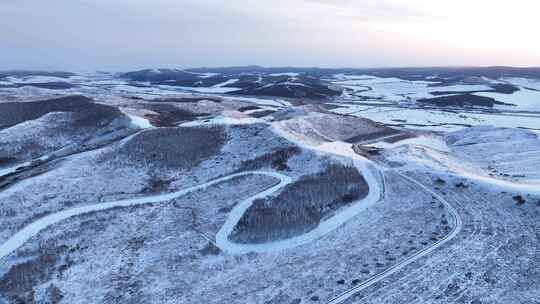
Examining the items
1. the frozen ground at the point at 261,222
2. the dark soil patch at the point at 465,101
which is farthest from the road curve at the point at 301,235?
the dark soil patch at the point at 465,101

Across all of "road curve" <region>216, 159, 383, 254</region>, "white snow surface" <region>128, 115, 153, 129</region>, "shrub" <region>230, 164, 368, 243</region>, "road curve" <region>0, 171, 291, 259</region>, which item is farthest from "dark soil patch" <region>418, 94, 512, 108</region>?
"road curve" <region>0, 171, 291, 259</region>

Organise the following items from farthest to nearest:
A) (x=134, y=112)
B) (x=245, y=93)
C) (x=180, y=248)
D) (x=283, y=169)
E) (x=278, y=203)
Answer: (x=245, y=93)
(x=134, y=112)
(x=283, y=169)
(x=278, y=203)
(x=180, y=248)

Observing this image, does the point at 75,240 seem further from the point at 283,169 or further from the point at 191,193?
the point at 283,169

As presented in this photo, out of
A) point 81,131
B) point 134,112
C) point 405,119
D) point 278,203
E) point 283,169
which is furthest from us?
point 405,119

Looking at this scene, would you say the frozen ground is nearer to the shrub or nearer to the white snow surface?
the shrub

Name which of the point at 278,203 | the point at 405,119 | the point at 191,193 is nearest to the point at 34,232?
the point at 191,193

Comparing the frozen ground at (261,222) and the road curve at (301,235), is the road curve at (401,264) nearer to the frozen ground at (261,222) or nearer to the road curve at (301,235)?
the frozen ground at (261,222)
